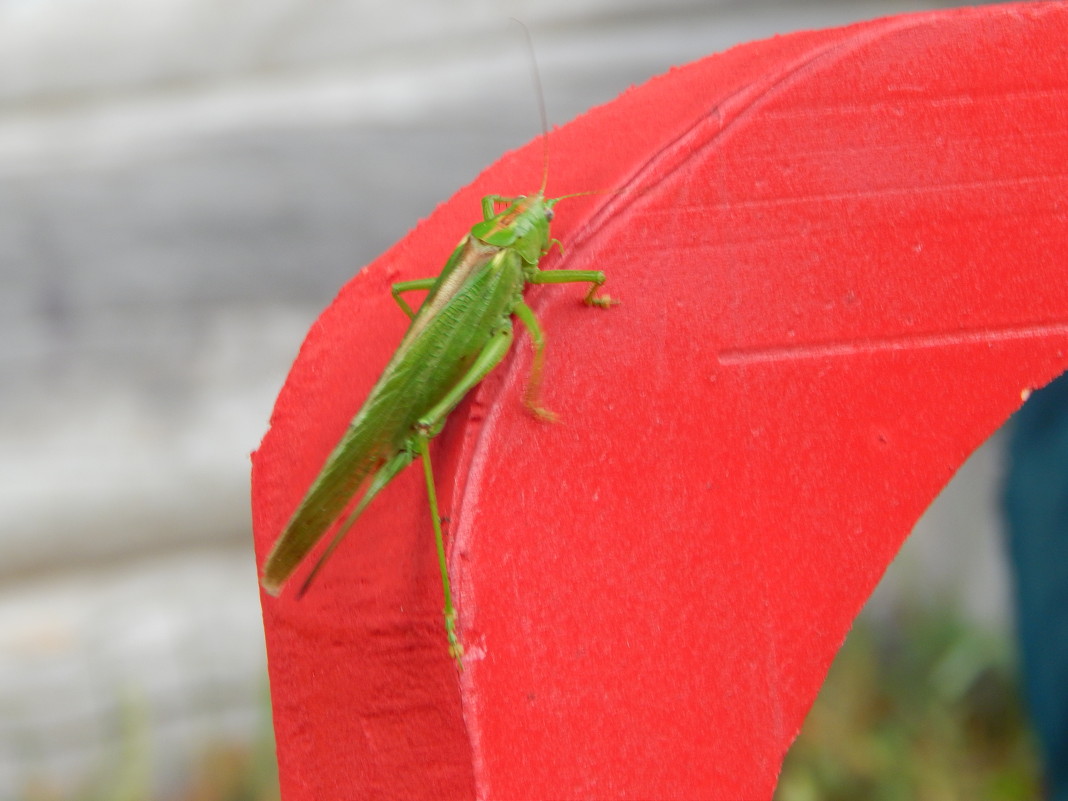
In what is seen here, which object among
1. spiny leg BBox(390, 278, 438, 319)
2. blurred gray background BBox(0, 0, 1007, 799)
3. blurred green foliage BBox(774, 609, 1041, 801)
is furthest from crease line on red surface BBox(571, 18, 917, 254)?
blurred green foliage BBox(774, 609, 1041, 801)

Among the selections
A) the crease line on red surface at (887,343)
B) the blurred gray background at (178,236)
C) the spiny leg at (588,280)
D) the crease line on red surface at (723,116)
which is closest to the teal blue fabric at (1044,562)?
the blurred gray background at (178,236)

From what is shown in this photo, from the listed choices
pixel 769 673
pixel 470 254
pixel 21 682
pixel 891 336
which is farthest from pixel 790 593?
pixel 21 682

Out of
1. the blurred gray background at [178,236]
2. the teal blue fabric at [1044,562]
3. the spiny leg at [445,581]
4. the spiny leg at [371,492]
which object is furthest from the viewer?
the blurred gray background at [178,236]

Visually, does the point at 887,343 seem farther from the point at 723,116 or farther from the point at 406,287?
the point at 406,287

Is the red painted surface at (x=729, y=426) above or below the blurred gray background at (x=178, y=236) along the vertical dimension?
A: below

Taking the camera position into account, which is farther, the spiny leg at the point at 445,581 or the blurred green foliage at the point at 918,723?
the blurred green foliage at the point at 918,723

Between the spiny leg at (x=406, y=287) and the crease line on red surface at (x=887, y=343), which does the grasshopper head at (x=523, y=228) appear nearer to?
the spiny leg at (x=406, y=287)

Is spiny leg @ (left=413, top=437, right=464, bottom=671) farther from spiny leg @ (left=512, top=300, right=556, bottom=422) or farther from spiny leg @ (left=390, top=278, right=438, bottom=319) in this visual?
spiny leg @ (left=390, top=278, right=438, bottom=319)
